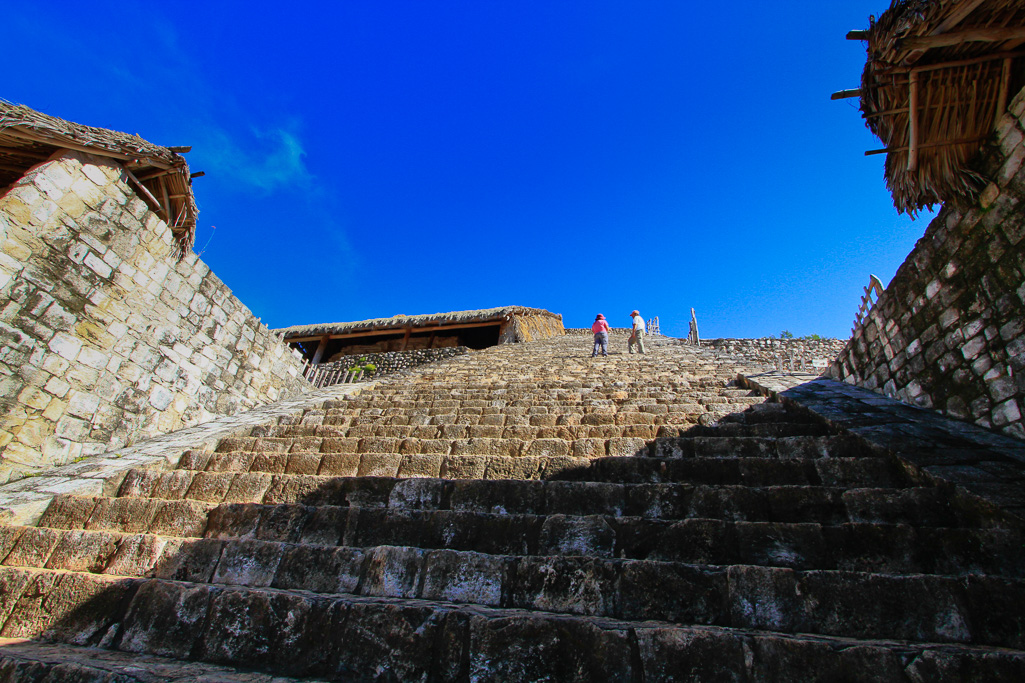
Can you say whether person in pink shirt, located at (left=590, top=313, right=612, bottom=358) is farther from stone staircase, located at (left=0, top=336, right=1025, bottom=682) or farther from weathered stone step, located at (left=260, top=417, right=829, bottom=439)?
stone staircase, located at (left=0, top=336, right=1025, bottom=682)

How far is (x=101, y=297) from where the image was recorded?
4633 mm

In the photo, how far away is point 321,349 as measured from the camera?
17484 millimetres

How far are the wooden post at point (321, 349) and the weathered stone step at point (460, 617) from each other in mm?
15741

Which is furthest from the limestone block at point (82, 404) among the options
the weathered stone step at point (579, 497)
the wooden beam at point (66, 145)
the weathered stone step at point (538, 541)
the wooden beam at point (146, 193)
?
the wooden beam at point (66, 145)

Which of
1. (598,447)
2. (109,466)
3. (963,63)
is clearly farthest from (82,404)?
(963,63)

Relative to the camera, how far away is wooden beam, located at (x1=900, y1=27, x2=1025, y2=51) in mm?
3284

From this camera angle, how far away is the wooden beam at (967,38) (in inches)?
129

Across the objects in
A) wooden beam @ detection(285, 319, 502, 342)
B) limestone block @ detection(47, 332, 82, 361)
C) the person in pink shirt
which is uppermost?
wooden beam @ detection(285, 319, 502, 342)

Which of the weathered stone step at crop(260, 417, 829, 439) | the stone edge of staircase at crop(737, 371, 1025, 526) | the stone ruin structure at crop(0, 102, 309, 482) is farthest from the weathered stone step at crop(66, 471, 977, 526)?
the stone ruin structure at crop(0, 102, 309, 482)

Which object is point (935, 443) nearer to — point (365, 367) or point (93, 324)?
point (93, 324)

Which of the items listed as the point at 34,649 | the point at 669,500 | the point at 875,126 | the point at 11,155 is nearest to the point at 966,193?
the point at 875,126

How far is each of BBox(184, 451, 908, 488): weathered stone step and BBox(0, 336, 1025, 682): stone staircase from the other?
0.06ft

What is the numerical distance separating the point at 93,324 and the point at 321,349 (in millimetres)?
→ 13390

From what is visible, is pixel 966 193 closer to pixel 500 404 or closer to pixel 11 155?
pixel 500 404
